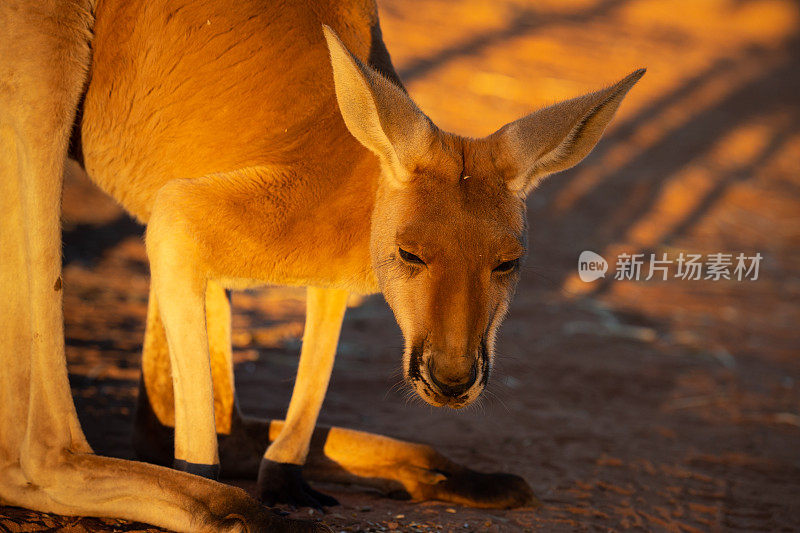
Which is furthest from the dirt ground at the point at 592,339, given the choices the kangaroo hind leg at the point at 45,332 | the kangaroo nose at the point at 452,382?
the kangaroo nose at the point at 452,382

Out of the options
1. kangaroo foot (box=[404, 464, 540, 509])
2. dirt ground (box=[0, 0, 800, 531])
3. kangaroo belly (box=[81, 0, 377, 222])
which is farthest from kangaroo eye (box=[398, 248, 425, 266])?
kangaroo foot (box=[404, 464, 540, 509])

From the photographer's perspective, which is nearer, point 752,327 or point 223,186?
point 223,186

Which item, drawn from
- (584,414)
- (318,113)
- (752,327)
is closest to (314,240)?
→ (318,113)

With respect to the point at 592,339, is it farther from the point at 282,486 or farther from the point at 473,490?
the point at 282,486

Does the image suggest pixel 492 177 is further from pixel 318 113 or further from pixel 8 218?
pixel 8 218

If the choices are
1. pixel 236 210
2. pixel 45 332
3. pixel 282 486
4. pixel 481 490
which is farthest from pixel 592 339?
pixel 45 332

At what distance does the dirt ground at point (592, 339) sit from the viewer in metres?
3.84

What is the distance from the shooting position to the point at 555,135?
2641mm

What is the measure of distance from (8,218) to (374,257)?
3.85ft

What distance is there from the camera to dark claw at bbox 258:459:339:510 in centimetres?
304

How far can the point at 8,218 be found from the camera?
9.09 feet

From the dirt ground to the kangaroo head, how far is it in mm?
547

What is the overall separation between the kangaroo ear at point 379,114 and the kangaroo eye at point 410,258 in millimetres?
261

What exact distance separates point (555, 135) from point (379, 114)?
1.81ft
